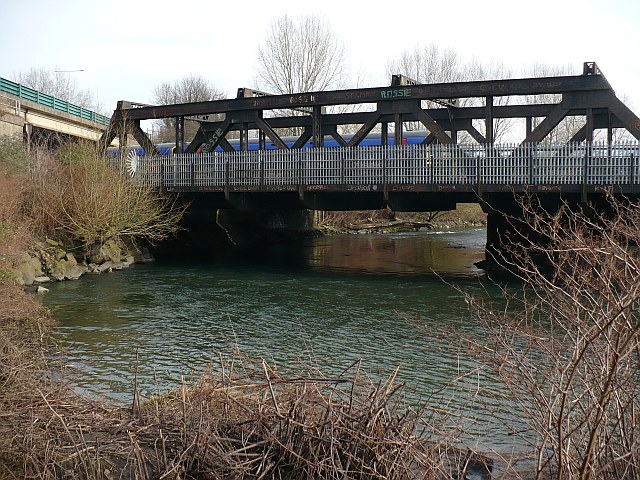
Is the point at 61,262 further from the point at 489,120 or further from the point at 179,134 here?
the point at 489,120

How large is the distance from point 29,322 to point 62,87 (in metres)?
69.7

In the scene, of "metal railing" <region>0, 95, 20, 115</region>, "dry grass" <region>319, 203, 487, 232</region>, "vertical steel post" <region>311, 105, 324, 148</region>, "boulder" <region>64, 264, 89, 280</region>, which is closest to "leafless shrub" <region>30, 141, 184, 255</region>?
"boulder" <region>64, 264, 89, 280</region>

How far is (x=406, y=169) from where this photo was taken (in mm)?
23500

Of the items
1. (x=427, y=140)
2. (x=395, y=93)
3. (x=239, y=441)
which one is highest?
(x=395, y=93)

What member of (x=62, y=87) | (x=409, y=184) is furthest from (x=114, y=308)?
(x=62, y=87)

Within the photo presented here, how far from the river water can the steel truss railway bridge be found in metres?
2.74

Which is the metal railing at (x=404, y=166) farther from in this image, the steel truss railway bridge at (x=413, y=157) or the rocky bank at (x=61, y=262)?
the rocky bank at (x=61, y=262)

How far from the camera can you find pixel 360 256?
31.0 meters

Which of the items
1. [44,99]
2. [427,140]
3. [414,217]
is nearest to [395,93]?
[427,140]

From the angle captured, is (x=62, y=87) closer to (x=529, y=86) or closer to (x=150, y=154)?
(x=150, y=154)

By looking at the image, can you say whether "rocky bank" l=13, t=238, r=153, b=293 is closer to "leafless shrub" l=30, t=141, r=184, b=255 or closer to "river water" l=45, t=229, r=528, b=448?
"leafless shrub" l=30, t=141, r=184, b=255

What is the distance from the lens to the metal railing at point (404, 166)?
68.7ft

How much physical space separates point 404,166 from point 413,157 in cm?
42

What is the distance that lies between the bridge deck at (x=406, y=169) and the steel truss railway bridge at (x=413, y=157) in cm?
3
